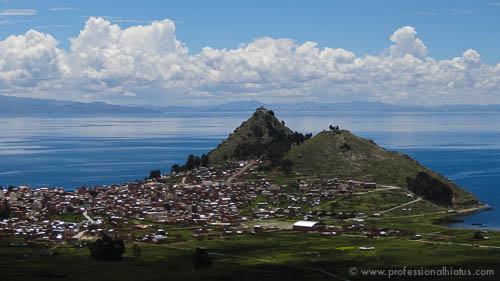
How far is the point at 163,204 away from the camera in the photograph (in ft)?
506

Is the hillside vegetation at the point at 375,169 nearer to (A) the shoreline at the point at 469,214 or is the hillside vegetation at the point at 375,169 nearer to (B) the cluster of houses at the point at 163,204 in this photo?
(A) the shoreline at the point at 469,214

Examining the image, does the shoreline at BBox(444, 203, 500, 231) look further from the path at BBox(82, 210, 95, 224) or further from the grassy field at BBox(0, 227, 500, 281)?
the path at BBox(82, 210, 95, 224)

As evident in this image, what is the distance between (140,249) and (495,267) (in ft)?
186

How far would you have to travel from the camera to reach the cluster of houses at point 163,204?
4961 inches

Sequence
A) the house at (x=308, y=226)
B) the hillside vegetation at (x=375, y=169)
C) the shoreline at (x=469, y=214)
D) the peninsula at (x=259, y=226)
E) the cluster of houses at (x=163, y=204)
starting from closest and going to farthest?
the peninsula at (x=259, y=226), the house at (x=308, y=226), the cluster of houses at (x=163, y=204), the shoreline at (x=469, y=214), the hillside vegetation at (x=375, y=169)

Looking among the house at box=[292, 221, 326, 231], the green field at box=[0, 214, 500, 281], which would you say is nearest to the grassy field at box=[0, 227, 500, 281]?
the green field at box=[0, 214, 500, 281]

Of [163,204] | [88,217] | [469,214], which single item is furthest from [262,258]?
[469,214]

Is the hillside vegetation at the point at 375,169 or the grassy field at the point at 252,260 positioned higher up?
the hillside vegetation at the point at 375,169

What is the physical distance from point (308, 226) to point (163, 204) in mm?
46547

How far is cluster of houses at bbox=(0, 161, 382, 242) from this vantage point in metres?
126

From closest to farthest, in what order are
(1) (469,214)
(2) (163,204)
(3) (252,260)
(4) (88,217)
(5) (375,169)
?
(3) (252,260)
(4) (88,217)
(1) (469,214)
(2) (163,204)
(5) (375,169)

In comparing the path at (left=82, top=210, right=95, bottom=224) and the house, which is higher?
the house

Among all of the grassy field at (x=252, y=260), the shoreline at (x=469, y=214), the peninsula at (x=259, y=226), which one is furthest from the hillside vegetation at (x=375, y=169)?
the grassy field at (x=252, y=260)

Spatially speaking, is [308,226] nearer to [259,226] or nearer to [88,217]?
[259,226]
